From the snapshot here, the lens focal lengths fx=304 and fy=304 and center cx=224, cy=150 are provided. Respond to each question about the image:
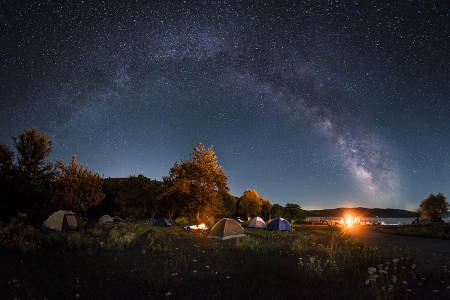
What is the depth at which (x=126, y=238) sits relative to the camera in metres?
14.5

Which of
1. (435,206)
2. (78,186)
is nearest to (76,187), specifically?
(78,186)

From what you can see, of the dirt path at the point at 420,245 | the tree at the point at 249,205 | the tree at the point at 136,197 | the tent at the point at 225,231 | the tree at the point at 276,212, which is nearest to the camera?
the dirt path at the point at 420,245

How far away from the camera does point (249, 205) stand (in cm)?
7762

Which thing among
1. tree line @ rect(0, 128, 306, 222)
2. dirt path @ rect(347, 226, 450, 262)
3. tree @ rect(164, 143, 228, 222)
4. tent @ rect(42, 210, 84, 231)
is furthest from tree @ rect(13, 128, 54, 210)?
dirt path @ rect(347, 226, 450, 262)

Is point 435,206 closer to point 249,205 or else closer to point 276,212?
point 276,212

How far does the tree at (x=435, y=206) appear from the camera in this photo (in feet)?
207

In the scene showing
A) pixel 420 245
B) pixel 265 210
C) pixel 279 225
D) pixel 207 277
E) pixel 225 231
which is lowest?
pixel 420 245

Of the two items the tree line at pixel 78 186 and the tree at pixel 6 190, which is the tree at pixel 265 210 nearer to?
the tree line at pixel 78 186

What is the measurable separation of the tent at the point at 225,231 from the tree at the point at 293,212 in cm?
6103

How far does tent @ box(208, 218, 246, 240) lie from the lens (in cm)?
2114

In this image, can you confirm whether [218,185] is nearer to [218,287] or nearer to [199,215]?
[199,215]

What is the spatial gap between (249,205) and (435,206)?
40.3m

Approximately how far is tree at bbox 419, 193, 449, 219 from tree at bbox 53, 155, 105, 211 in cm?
6466

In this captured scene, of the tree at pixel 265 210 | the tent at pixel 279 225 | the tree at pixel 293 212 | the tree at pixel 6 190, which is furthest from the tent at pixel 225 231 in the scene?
the tree at pixel 265 210
